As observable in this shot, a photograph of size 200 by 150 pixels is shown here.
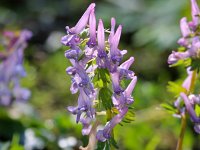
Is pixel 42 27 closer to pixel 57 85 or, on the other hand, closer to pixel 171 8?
pixel 171 8

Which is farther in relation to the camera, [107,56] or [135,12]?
[135,12]

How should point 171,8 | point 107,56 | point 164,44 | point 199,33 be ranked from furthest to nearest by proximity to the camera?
point 171,8
point 164,44
point 199,33
point 107,56

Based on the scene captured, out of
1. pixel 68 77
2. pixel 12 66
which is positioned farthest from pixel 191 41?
pixel 68 77

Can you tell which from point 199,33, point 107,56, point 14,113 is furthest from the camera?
point 14,113

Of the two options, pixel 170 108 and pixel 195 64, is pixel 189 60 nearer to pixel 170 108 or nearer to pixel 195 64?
pixel 195 64

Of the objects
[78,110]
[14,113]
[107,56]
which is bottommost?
[14,113]

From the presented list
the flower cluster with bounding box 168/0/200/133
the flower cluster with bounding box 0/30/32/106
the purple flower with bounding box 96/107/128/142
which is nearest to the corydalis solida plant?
the flower cluster with bounding box 168/0/200/133

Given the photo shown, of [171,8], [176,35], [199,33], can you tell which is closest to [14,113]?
[199,33]
